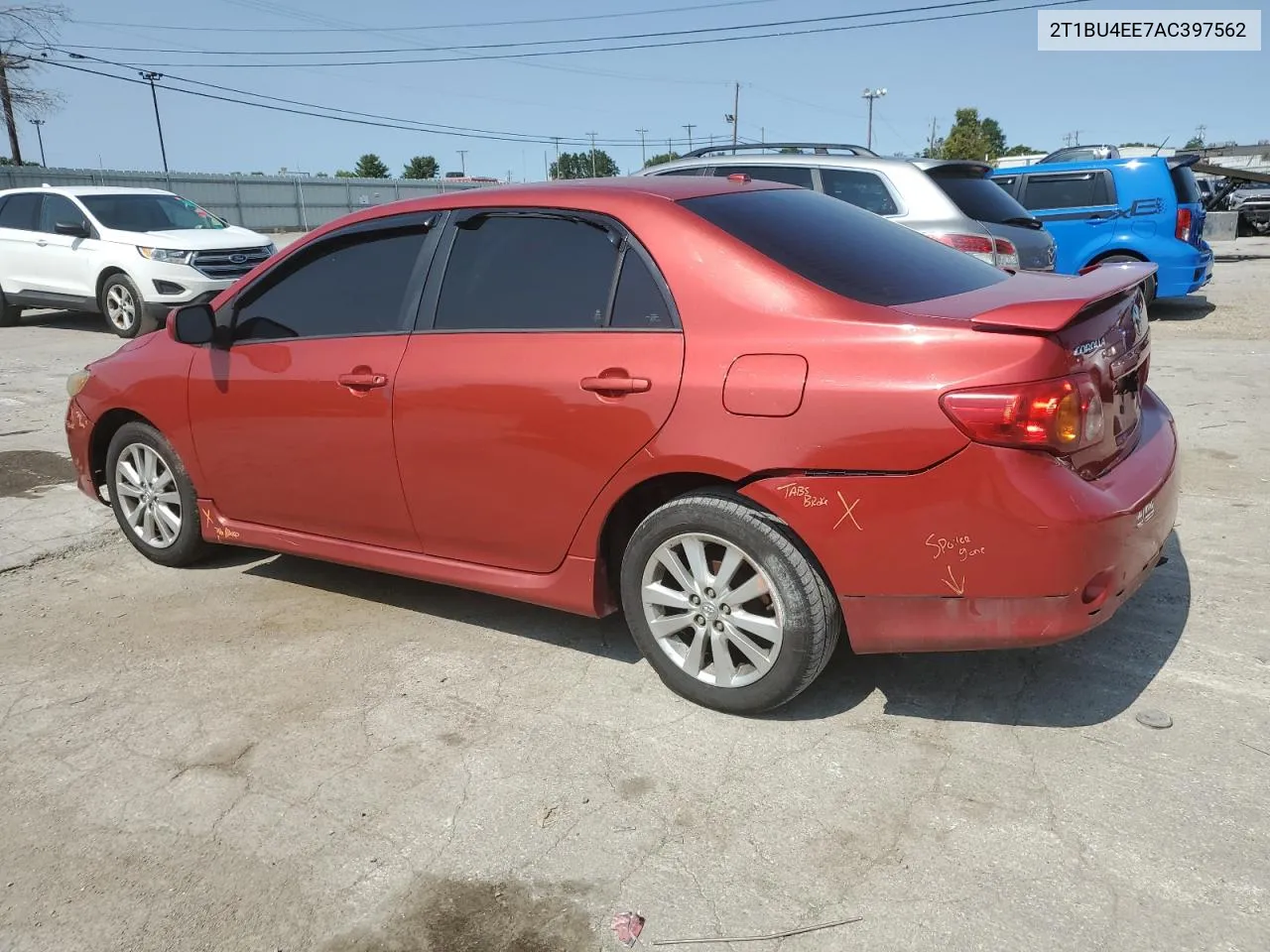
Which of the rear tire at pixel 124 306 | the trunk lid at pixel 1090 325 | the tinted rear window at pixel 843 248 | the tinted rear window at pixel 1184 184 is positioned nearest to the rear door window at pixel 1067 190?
the tinted rear window at pixel 1184 184

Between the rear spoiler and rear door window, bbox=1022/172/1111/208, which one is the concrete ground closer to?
the rear spoiler

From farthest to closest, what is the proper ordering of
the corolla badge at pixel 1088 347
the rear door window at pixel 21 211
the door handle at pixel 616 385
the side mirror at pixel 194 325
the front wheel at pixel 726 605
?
the rear door window at pixel 21 211
the side mirror at pixel 194 325
the door handle at pixel 616 385
the front wheel at pixel 726 605
the corolla badge at pixel 1088 347

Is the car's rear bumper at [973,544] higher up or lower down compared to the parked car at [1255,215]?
lower down

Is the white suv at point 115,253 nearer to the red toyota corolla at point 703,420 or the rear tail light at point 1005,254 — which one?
the red toyota corolla at point 703,420

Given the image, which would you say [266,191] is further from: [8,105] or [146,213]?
[146,213]

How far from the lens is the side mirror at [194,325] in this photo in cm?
429

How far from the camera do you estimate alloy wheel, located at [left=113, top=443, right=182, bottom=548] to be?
4758 mm

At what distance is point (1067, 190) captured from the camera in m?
12.4

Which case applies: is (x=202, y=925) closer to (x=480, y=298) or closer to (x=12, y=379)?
(x=480, y=298)

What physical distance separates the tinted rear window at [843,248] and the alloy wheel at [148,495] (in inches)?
112

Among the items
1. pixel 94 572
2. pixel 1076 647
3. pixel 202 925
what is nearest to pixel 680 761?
pixel 202 925

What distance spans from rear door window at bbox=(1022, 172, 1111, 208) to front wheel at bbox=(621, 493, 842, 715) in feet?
35.4

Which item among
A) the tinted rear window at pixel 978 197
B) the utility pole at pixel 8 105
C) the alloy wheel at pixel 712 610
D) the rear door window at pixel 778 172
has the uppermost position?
the utility pole at pixel 8 105

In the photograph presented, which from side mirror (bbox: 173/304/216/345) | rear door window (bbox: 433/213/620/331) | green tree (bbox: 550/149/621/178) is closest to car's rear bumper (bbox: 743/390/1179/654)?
rear door window (bbox: 433/213/620/331)
